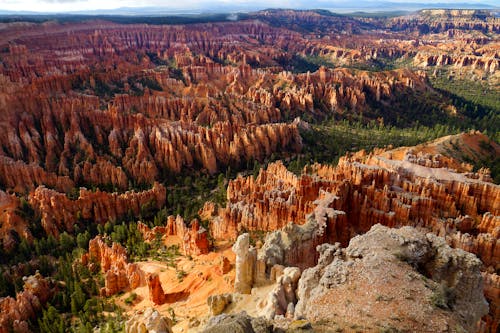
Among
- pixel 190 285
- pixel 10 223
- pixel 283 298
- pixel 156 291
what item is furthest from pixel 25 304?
pixel 283 298

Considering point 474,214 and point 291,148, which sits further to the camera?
point 291,148

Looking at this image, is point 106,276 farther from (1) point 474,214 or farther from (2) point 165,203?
(1) point 474,214

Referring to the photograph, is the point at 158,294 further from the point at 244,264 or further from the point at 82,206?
the point at 82,206

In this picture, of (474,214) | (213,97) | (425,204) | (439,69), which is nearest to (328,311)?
(425,204)

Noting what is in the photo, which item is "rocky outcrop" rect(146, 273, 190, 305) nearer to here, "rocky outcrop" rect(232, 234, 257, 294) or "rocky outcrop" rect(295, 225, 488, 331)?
"rocky outcrop" rect(232, 234, 257, 294)

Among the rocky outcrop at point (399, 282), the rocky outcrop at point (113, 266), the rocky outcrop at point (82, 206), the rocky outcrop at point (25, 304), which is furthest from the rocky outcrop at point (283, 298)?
the rocky outcrop at point (82, 206)

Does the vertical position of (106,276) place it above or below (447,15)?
below

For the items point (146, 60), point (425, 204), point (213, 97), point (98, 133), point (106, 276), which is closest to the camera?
point (106, 276)
